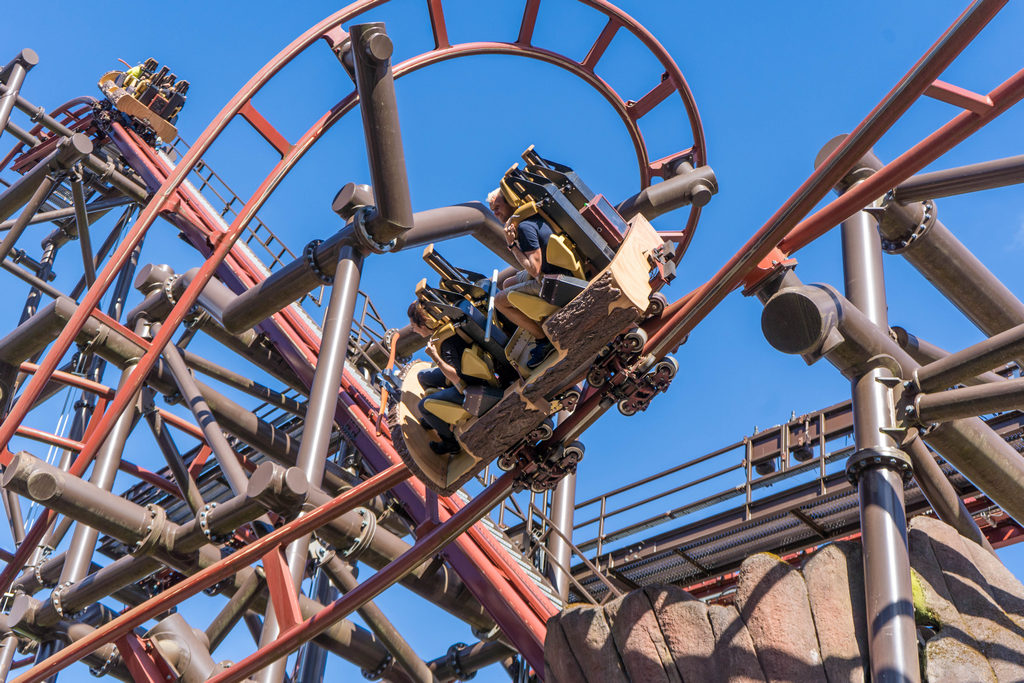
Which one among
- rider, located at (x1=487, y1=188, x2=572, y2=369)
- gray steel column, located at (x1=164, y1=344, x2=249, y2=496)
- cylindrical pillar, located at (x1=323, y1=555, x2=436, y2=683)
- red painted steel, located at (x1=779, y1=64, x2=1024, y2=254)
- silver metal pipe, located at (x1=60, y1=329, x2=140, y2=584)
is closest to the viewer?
red painted steel, located at (x1=779, y1=64, x2=1024, y2=254)

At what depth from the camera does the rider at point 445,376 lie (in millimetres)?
5039

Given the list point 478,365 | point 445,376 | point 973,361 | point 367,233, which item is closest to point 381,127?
point 367,233

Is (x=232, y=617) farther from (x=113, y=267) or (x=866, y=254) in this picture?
(x=866, y=254)

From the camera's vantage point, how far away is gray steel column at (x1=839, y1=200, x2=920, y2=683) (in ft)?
14.7

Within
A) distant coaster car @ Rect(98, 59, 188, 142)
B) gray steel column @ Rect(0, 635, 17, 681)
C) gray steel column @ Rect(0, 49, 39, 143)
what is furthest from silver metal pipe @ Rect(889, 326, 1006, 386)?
distant coaster car @ Rect(98, 59, 188, 142)

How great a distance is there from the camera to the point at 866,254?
591 cm

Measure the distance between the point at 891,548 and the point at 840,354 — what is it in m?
1.02

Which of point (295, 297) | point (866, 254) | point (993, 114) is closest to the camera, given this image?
point (993, 114)

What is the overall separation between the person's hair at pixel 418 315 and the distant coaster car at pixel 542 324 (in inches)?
1.4

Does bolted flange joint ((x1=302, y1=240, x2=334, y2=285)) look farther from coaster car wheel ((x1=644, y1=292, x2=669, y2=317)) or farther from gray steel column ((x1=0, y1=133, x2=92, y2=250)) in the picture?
coaster car wheel ((x1=644, y1=292, x2=669, y2=317))

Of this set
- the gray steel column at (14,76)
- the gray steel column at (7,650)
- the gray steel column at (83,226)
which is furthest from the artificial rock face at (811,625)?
the gray steel column at (14,76)

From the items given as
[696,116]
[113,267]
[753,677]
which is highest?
[696,116]

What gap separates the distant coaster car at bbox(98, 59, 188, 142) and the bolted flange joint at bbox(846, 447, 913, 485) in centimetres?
961

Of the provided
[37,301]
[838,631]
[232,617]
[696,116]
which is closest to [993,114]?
[838,631]
